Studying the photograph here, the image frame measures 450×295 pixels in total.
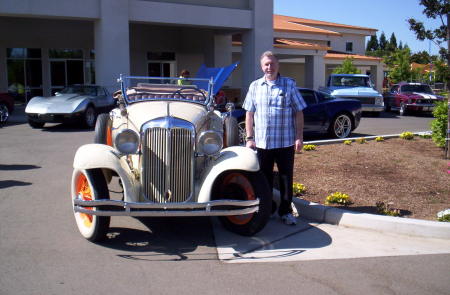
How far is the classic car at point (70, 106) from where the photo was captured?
1491 centimetres

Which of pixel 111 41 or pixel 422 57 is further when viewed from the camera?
pixel 111 41

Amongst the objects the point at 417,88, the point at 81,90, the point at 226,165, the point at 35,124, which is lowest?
the point at 35,124

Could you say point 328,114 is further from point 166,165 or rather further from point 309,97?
point 166,165

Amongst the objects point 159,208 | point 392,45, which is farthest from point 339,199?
point 392,45

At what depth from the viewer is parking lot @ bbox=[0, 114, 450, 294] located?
415 cm

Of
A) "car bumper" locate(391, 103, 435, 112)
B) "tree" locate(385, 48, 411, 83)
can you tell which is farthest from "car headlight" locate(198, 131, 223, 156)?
"tree" locate(385, 48, 411, 83)

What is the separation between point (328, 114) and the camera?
42.7ft

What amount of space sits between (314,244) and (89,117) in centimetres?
1201

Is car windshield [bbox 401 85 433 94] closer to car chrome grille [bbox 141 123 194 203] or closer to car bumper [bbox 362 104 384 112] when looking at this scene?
car bumper [bbox 362 104 384 112]

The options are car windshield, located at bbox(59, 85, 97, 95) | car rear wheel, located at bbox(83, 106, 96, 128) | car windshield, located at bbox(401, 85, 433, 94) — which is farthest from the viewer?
car windshield, located at bbox(401, 85, 433, 94)

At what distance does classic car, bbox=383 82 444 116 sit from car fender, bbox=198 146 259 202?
18.7 meters

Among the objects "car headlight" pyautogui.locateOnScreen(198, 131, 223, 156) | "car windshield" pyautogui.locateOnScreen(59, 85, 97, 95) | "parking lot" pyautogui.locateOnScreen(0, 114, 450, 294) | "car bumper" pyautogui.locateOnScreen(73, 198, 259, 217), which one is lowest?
"parking lot" pyautogui.locateOnScreen(0, 114, 450, 294)

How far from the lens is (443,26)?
363 inches

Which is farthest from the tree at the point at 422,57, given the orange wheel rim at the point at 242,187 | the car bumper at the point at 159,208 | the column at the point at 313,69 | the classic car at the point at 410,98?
the column at the point at 313,69
